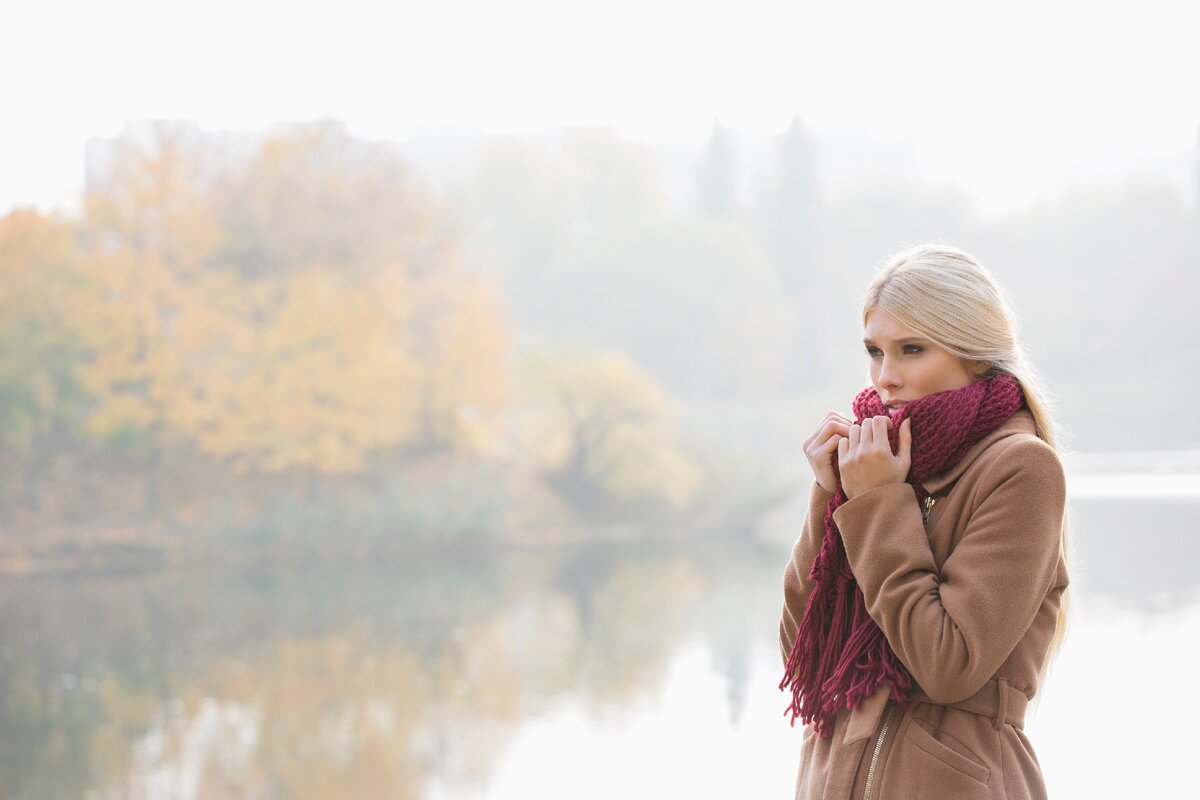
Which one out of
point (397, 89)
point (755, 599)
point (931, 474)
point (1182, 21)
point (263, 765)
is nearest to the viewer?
point (931, 474)

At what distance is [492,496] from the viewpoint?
10.6 metres

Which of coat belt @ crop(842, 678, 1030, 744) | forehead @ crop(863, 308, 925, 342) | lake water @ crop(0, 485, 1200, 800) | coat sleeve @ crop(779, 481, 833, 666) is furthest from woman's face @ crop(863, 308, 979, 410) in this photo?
lake water @ crop(0, 485, 1200, 800)

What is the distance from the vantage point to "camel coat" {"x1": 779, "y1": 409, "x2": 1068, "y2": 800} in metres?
0.91

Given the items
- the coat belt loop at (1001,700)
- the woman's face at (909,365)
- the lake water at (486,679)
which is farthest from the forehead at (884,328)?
the lake water at (486,679)

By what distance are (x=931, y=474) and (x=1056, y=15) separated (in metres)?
11.0

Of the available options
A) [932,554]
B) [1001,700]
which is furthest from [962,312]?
[1001,700]

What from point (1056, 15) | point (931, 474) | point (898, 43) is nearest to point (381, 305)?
point (898, 43)

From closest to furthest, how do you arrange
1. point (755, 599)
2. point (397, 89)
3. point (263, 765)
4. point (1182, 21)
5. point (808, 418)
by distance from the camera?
point (263, 765)
point (755, 599)
point (1182, 21)
point (397, 89)
point (808, 418)

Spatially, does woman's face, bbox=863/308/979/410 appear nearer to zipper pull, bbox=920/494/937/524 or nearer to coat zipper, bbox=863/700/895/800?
zipper pull, bbox=920/494/937/524

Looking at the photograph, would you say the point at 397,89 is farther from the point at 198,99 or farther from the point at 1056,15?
the point at 1056,15

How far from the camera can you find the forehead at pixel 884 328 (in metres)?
1.01

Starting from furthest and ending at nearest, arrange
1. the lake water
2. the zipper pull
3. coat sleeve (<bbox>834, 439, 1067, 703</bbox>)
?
the lake water
the zipper pull
coat sleeve (<bbox>834, 439, 1067, 703</bbox>)

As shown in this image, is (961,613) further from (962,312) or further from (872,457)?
(962,312)

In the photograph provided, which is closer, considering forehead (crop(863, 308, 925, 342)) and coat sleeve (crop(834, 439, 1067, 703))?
coat sleeve (crop(834, 439, 1067, 703))
